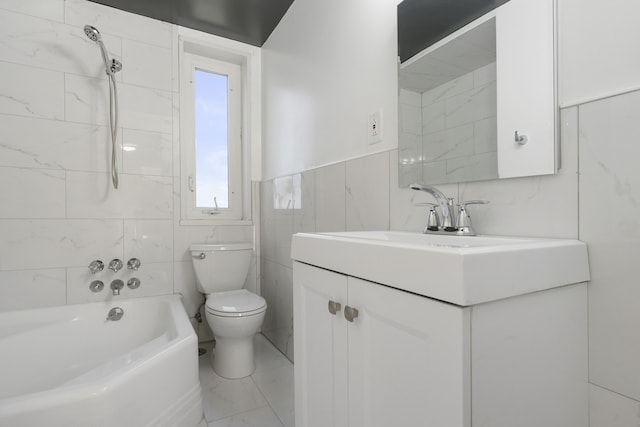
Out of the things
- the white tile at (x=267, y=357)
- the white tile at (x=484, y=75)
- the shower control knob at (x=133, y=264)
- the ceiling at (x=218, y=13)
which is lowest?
the white tile at (x=267, y=357)

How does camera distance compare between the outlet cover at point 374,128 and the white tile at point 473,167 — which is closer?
the white tile at point 473,167

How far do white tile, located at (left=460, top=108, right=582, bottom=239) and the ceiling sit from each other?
185 cm

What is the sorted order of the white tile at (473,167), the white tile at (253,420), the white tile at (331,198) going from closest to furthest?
the white tile at (473,167), the white tile at (253,420), the white tile at (331,198)

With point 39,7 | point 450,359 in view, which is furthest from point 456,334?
point 39,7

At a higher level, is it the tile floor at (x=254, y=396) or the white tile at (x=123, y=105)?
the white tile at (x=123, y=105)

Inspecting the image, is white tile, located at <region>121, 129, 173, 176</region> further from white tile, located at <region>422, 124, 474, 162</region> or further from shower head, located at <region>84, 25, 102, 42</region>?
white tile, located at <region>422, 124, 474, 162</region>

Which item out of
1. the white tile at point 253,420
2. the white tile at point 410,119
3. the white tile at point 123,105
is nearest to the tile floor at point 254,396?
the white tile at point 253,420

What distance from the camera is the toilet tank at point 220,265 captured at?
7.08ft

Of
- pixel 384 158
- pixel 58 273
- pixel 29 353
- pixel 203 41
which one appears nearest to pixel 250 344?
pixel 29 353

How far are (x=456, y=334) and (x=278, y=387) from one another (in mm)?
1518

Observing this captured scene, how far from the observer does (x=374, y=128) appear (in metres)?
1.39

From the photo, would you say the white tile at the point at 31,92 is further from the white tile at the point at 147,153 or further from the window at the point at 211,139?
the window at the point at 211,139

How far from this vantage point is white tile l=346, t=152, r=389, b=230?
135 centimetres

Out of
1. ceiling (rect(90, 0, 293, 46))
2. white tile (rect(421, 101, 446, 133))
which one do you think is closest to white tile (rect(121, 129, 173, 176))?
ceiling (rect(90, 0, 293, 46))
